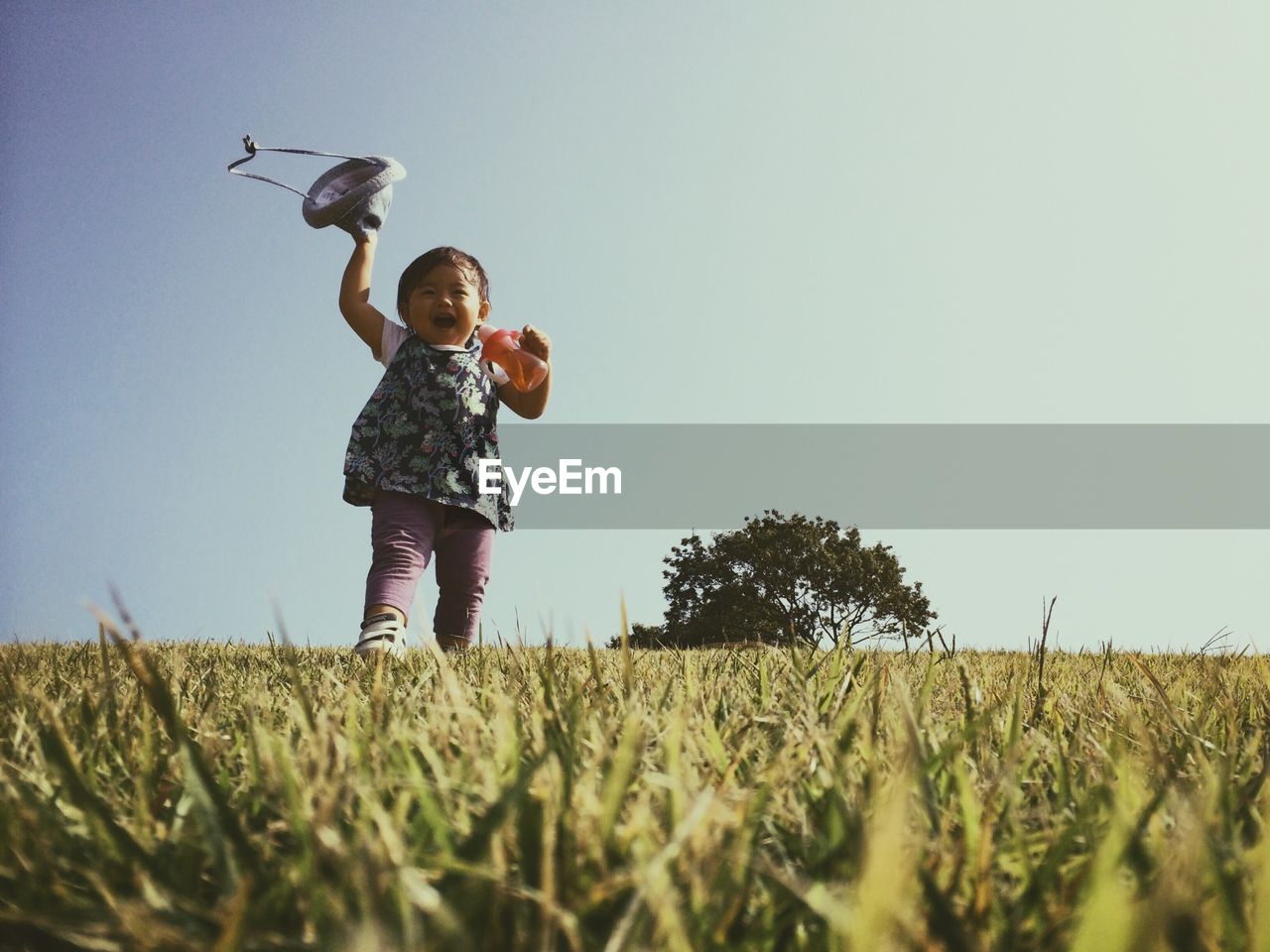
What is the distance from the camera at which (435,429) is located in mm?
4844

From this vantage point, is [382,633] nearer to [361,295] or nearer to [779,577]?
[361,295]

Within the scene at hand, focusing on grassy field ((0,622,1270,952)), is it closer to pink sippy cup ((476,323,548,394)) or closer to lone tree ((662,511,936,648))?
pink sippy cup ((476,323,548,394))

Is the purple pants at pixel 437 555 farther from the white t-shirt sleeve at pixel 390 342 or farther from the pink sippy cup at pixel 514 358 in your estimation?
the white t-shirt sleeve at pixel 390 342

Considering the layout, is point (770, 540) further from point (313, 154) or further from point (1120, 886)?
point (1120, 886)

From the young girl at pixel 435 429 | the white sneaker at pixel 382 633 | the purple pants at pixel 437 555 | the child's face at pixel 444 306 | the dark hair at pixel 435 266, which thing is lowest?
the white sneaker at pixel 382 633

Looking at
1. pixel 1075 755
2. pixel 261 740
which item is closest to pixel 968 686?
pixel 1075 755

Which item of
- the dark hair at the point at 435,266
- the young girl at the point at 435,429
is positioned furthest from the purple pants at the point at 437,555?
the dark hair at the point at 435,266

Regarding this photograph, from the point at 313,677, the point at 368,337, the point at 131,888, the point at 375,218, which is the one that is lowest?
the point at 131,888

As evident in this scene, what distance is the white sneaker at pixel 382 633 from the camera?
3.86 metres

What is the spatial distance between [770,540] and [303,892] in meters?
32.2

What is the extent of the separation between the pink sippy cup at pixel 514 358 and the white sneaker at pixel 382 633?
1.32 metres

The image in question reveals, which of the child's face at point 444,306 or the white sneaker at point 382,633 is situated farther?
the child's face at point 444,306

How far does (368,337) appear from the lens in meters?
5.25

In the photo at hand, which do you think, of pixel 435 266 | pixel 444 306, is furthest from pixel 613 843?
pixel 435 266
